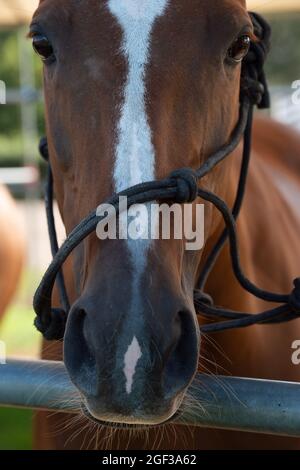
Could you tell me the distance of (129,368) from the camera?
4.25ft

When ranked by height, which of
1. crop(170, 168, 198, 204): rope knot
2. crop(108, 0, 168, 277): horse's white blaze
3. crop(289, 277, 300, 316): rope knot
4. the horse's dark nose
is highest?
crop(108, 0, 168, 277): horse's white blaze

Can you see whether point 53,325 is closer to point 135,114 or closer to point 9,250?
point 135,114

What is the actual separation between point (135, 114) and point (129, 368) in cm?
50

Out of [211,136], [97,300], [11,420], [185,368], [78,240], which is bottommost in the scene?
[11,420]

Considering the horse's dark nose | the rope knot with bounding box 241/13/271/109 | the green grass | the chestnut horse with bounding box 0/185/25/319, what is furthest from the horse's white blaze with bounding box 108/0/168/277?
the chestnut horse with bounding box 0/185/25/319

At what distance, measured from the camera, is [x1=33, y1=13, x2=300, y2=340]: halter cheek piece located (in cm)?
145

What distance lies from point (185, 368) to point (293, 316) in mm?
559

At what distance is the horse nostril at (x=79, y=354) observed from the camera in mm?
1330

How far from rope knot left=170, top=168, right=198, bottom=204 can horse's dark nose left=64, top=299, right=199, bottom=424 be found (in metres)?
0.25

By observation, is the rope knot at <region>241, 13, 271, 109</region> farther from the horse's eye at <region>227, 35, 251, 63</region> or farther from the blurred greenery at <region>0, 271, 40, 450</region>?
the blurred greenery at <region>0, 271, 40, 450</region>

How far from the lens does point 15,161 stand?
1702 centimetres

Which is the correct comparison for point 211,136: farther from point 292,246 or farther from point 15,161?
point 15,161

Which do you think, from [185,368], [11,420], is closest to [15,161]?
[11,420]

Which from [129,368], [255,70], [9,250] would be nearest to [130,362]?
[129,368]
